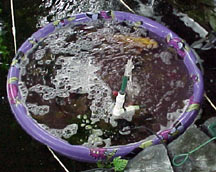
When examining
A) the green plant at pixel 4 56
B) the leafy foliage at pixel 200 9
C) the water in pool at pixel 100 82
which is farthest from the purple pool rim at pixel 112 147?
the leafy foliage at pixel 200 9

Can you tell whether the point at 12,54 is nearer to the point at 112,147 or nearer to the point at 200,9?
the point at 112,147

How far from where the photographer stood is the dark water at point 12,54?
3268 millimetres

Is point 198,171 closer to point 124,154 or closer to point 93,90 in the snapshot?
point 124,154

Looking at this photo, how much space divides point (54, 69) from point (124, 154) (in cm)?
124

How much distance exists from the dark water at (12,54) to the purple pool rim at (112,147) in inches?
3.9

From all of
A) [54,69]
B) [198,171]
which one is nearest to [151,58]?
[54,69]

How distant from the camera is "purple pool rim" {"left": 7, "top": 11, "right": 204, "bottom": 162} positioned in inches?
125

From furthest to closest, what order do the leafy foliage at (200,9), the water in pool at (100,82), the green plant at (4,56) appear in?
the leafy foliage at (200,9)
the green plant at (4,56)
the water in pool at (100,82)

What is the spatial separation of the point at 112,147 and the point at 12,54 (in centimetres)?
162

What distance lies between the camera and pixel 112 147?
3.19 m

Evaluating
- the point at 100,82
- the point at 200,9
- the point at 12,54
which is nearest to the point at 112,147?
the point at 100,82

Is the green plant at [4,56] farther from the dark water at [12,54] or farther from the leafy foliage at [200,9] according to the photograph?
the leafy foliage at [200,9]

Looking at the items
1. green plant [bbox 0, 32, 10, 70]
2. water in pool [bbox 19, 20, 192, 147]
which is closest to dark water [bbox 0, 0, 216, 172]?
green plant [bbox 0, 32, 10, 70]

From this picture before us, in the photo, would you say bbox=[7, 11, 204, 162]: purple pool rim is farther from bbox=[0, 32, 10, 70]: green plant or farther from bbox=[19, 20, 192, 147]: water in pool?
bbox=[0, 32, 10, 70]: green plant
